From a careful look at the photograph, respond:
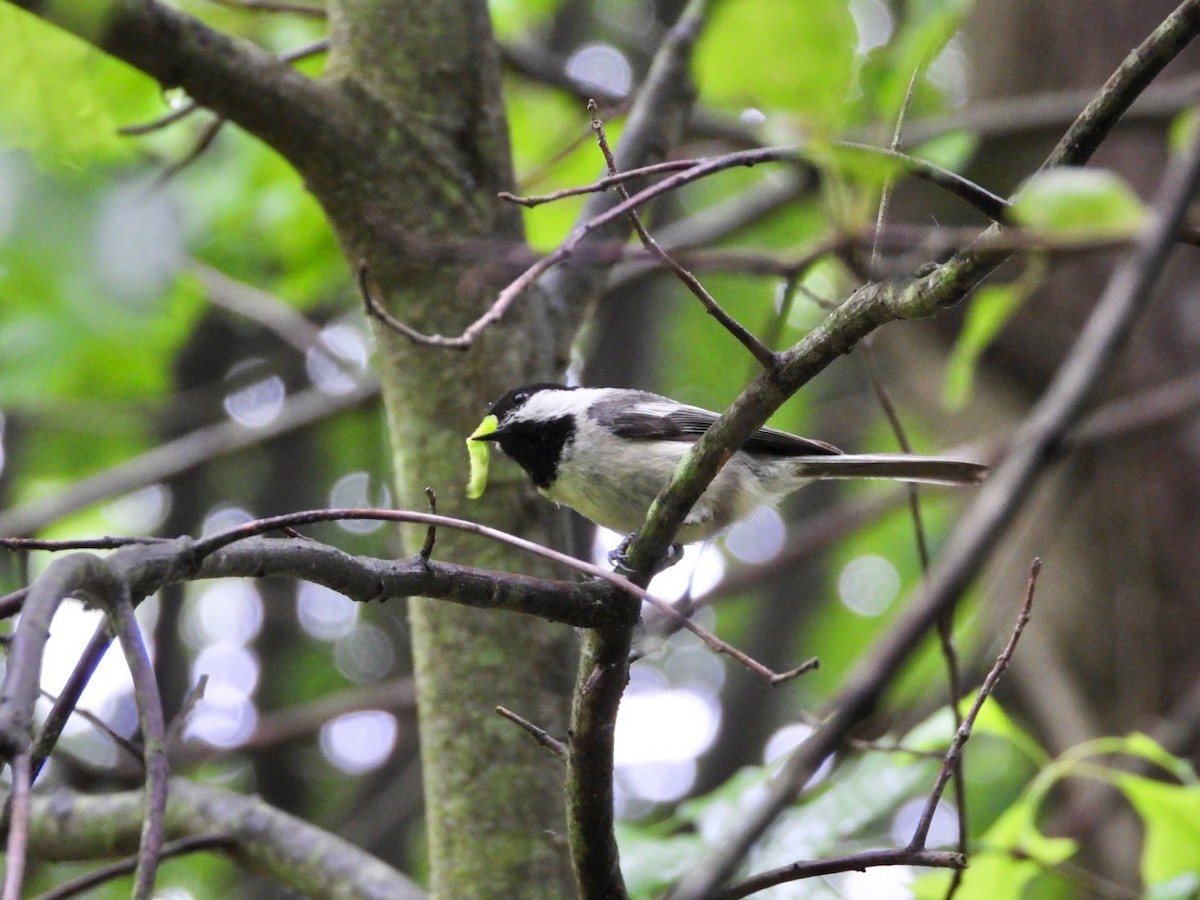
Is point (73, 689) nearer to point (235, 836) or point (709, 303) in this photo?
point (709, 303)

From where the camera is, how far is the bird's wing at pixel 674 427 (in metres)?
3.44

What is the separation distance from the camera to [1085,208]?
0.90 m

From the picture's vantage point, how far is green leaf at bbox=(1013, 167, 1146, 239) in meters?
0.90

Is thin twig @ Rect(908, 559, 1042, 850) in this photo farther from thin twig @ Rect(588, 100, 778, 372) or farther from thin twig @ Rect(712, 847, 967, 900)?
thin twig @ Rect(588, 100, 778, 372)

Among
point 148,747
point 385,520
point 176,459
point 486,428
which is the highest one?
point 176,459

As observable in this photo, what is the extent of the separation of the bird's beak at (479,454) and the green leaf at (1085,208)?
1.62m

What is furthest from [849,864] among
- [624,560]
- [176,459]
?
[176,459]

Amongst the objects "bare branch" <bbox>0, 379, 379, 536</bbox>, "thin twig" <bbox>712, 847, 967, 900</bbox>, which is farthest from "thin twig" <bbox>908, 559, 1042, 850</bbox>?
"bare branch" <bbox>0, 379, 379, 536</bbox>

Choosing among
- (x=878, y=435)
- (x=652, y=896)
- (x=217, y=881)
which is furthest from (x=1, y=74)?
(x=878, y=435)

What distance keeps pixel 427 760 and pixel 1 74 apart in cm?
162

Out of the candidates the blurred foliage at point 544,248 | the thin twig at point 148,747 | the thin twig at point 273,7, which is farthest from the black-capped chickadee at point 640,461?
the thin twig at point 148,747

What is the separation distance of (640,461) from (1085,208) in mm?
2408

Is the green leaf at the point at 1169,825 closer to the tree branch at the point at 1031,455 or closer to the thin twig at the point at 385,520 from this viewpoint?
the thin twig at the point at 385,520

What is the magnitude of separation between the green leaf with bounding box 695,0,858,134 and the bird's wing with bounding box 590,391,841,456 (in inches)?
84.6
